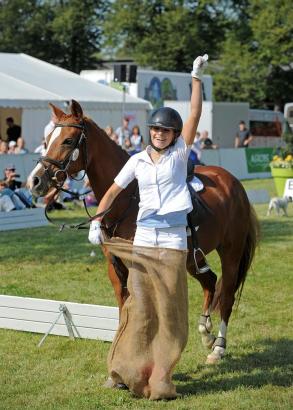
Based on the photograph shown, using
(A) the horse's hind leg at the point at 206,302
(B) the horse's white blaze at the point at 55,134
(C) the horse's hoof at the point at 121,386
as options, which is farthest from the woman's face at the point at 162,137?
(C) the horse's hoof at the point at 121,386

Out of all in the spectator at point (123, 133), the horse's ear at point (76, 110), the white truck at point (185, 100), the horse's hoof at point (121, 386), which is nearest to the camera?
the horse's hoof at point (121, 386)

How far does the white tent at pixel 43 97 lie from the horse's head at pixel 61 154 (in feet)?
58.5

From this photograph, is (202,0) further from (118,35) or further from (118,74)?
(118,74)

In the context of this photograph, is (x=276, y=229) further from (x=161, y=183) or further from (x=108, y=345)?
(x=161, y=183)

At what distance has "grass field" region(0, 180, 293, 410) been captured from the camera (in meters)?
6.17

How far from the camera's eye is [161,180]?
598 cm

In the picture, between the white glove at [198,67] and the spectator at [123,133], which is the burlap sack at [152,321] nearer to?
the white glove at [198,67]

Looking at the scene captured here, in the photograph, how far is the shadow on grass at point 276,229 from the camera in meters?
15.0

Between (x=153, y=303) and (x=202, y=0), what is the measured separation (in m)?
55.9

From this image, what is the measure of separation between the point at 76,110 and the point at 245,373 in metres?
2.60

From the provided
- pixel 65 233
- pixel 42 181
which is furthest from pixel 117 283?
pixel 65 233

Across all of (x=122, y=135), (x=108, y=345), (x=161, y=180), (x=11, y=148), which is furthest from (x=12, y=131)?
(x=161, y=180)

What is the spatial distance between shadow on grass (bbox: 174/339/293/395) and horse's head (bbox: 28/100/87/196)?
191cm

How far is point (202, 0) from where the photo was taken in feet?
196
